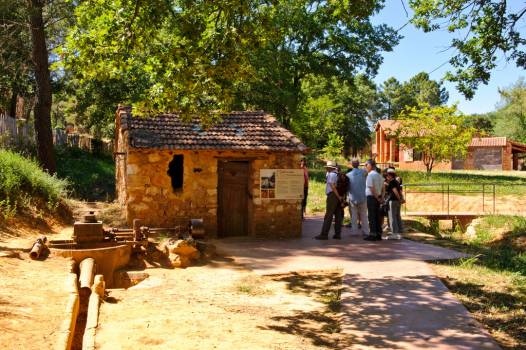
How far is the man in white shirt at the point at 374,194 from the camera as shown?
1170cm

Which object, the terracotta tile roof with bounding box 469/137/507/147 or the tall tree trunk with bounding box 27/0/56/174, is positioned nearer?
the tall tree trunk with bounding box 27/0/56/174

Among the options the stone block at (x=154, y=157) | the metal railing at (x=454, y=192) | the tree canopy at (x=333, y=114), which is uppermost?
the tree canopy at (x=333, y=114)

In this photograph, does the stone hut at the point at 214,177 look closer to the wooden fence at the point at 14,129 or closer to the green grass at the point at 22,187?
the green grass at the point at 22,187

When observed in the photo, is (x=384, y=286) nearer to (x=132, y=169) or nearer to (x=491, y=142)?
(x=132, y=169)

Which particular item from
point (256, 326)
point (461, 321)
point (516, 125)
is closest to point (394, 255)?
point (461, 321)

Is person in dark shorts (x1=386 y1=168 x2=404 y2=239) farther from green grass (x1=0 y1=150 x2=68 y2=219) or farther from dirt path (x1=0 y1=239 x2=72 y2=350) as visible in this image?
green grass (x1=0 y1=150 x2=68 y2=219)

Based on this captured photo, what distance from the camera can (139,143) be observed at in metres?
12.4

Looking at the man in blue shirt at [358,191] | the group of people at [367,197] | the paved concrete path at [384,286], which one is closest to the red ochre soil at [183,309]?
the paved concrete path at [384,286]

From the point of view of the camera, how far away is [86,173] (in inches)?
909

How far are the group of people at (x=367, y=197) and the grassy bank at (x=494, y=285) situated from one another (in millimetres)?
1115

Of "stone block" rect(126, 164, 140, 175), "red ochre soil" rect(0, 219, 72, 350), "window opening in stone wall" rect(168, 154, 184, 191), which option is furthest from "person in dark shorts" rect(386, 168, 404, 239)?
"red ochre soil" rect(0, 219, 72, 350)

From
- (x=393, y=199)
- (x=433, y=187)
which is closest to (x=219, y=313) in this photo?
(x=393, y=199)

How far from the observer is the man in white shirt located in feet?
38.4

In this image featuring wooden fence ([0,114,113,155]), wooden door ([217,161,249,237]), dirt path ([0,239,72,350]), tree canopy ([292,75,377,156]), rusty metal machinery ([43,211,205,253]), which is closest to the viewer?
dirt path ([0,239,72,350])
